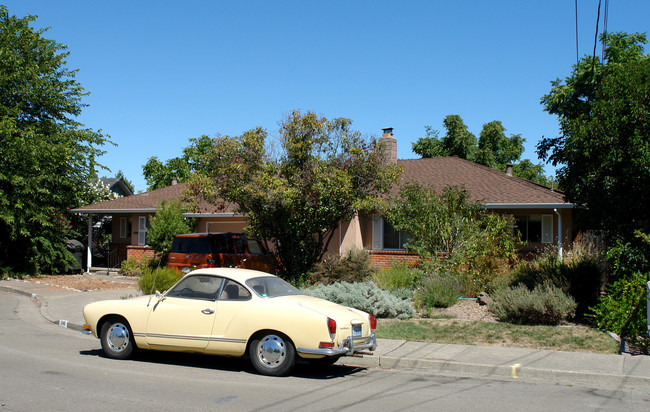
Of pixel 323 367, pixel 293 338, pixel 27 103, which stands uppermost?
pixel 27 103

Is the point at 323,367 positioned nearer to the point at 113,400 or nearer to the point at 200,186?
the point at 113,400

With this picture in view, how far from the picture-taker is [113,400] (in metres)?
6.55

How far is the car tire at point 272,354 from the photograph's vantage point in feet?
26.0

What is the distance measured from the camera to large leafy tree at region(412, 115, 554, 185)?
113 feet

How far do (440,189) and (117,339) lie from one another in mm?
13562

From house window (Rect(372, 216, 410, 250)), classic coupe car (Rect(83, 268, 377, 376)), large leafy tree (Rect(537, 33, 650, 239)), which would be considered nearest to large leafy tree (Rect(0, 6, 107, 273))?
house window (Rect(372, 216, 410, 250))

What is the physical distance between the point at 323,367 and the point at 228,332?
158 cm

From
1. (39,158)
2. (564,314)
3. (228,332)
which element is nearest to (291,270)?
(564,314)

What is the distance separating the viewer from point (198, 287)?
8766 mm

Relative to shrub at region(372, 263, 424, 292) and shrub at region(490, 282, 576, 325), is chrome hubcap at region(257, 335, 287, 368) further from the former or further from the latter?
shrub at region(372, 263, 424, 292)

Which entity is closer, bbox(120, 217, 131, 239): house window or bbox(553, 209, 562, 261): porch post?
bbox(553, 209, 562, 261): porch post

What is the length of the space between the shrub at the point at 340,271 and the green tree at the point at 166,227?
27.1ft

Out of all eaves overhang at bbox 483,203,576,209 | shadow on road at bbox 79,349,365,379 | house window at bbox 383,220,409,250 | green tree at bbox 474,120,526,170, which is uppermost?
green tree at bbox 474,120,526,170

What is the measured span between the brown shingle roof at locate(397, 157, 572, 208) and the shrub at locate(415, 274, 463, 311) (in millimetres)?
3394
